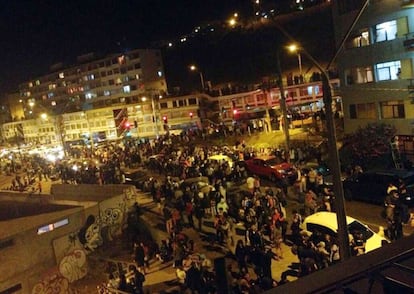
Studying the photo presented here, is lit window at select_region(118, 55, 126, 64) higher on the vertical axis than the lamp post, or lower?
higher

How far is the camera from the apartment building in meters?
29.5

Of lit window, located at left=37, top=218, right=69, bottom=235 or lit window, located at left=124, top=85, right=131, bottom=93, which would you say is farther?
lit window, located at left=124, top=85, right=131, bottom=93

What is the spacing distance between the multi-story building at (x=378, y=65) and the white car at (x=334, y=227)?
52.0 feet

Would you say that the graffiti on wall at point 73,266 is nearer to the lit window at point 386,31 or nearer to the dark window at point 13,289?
the dark window at point 13,289

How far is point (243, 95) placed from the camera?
5525 centimetres

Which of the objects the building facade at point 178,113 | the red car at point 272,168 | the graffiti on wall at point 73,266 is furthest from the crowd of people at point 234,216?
the building facade at point 178,113

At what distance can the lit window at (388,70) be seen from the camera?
30237 millimetres

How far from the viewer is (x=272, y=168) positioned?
27.5m

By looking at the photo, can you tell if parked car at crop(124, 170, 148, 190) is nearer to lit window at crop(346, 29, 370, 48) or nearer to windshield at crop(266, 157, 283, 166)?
windshield at crop(266, 157, 283, 166)

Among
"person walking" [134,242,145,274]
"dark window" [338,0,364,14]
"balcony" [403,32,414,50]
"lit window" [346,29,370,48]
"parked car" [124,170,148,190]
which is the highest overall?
"dark window" [338,0,364,14]

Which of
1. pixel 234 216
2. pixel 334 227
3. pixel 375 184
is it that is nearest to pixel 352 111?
pixel 375 184

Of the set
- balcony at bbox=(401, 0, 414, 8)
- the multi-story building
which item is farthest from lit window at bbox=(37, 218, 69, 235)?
balcony at bbox=(401, 0, 414, 8)

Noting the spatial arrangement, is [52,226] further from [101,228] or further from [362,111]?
[362,111]

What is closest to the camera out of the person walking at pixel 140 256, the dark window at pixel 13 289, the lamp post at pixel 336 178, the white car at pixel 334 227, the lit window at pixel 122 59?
the lamp post at pixel 336 178
